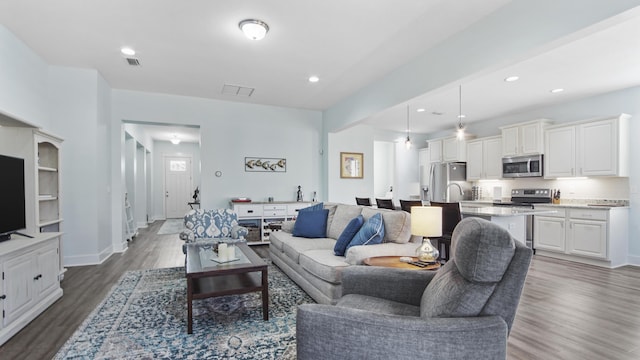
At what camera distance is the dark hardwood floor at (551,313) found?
7.39ft

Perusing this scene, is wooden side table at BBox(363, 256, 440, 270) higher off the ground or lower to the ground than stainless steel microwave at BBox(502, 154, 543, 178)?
lower

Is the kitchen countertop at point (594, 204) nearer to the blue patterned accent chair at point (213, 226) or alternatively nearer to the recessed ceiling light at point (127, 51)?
the blue patterned accent chair at point (213, 226)

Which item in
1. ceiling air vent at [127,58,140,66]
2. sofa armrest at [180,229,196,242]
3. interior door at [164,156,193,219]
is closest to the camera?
sofa armrest at [180,229,196,242]

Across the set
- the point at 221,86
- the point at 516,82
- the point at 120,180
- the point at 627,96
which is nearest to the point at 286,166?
the point at 221,86

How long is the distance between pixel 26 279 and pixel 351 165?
215 inches

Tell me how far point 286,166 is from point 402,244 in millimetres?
4074

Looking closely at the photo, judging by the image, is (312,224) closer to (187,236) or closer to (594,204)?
(187,236)

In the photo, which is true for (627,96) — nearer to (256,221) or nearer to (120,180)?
(256,221)

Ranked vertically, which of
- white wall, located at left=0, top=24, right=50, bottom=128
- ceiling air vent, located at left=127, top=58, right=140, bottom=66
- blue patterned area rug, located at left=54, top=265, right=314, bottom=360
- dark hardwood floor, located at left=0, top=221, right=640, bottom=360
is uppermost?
ceiling air vent, located at left=127, top=58, right=140, bottom=66

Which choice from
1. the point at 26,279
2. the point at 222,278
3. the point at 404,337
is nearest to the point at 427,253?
the point at 404,337

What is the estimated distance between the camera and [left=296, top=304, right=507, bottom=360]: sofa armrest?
1236 mm

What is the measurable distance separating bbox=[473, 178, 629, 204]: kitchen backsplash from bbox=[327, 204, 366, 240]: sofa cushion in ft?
14.1

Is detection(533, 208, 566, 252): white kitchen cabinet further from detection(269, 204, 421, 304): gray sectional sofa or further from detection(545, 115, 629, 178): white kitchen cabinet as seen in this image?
detection(269, 204, 421, 304): gray sectional sofa

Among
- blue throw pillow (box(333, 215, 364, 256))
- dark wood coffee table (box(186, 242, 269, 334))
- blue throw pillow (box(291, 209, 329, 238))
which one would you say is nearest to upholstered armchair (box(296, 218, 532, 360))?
dark wood coffee table (box(186, 242, 269, 334))
